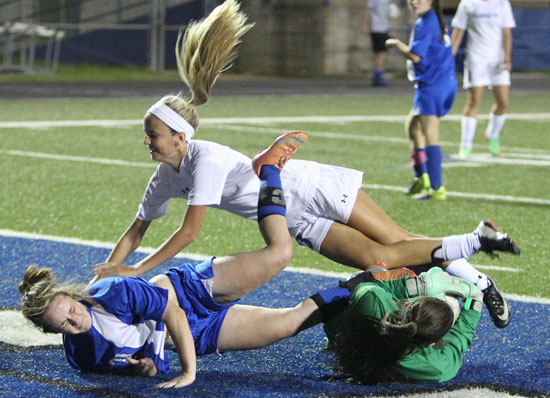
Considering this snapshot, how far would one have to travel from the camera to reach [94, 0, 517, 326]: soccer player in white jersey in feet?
16.6

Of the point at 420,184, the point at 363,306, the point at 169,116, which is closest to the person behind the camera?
the point at 363,306

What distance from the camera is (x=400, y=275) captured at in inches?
199

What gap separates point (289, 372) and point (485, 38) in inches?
348

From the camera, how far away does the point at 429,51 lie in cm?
957

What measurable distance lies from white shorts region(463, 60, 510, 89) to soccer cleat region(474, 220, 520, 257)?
24.9 ft

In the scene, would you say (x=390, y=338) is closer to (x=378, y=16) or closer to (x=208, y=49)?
Result: (x=208, y=49)

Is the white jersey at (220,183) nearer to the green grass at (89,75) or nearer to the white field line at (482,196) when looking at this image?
the white field line at (482,196)

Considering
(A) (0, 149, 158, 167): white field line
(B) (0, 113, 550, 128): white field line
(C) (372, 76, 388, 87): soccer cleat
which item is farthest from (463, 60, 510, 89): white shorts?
(C) (372, 76, 388, 87): soccer cleat

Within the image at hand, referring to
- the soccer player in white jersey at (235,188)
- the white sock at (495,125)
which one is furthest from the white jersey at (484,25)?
the soccer player in white jersey at (235,188)

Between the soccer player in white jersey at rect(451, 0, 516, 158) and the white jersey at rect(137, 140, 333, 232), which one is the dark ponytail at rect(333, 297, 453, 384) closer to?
the white jersey at rect(137, 140, 333, 232)

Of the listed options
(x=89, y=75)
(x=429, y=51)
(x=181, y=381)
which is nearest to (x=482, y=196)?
(x=429, y=51)

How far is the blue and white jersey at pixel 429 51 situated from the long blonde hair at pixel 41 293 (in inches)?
220

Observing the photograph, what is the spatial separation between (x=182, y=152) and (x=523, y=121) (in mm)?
12926

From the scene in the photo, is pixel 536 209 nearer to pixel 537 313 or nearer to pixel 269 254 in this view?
pixel 537 313
